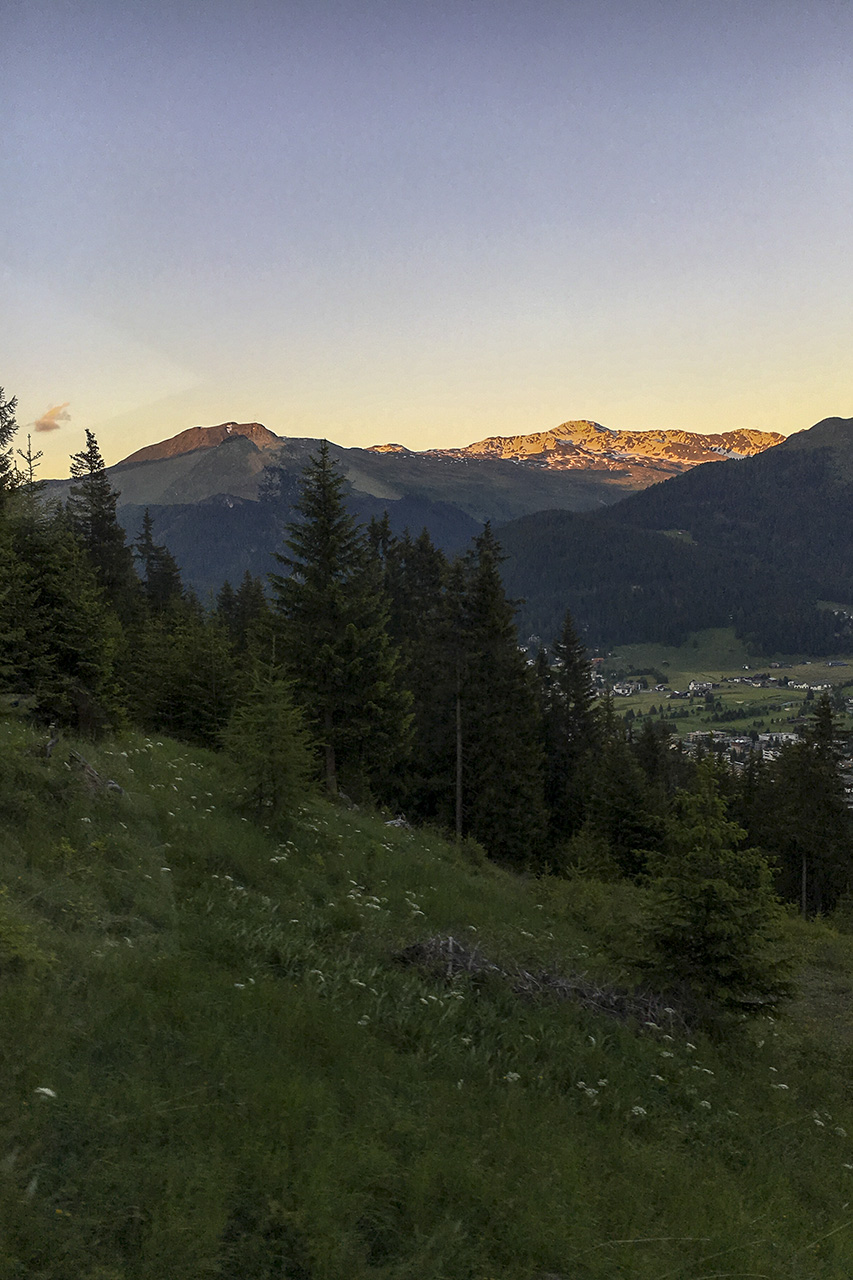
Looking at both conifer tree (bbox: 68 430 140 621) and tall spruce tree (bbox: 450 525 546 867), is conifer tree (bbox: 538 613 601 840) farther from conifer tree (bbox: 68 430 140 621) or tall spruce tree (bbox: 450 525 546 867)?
conifer tree (bbox: 68 430 140 621)

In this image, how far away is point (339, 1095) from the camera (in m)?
5.61

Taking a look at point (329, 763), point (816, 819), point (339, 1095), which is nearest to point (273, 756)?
point (339, 1095)

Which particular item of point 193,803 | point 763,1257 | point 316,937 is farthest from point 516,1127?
point 193,803

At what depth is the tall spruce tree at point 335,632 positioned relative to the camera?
2298 centimetres

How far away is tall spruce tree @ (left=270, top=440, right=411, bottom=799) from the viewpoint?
23.0 m

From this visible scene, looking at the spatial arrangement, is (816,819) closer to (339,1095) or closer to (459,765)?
(459,765)

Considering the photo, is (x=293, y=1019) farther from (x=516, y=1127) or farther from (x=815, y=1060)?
(x=815, y=1060)

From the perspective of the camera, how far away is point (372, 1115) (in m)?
5.44

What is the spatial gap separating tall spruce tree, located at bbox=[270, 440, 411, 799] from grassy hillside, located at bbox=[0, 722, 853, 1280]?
11612 mm

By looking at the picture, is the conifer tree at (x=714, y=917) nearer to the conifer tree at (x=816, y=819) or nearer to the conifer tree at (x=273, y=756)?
the conifer tree at (x=273, y=756)

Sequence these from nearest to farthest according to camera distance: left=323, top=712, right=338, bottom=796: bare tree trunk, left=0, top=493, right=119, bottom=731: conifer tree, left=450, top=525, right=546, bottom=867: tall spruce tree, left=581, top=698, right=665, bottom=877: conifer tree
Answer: left=0, top=493, right=119, bottom=731: conifer tree < left=323, top=712, right=338, bottom=796: bare tree trunk < left=581, top=698, right=665, bottom=877: conifer tree < left=450, top=525, right=546, bottom=867: tall spruce tree

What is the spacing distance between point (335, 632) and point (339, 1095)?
18161 mm

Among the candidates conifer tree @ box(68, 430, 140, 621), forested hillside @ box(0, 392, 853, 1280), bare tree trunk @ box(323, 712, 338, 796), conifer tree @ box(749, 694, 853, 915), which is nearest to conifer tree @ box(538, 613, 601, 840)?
conifer tree @ box(749, 694, 853, 915)

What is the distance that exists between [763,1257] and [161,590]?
59.7m
